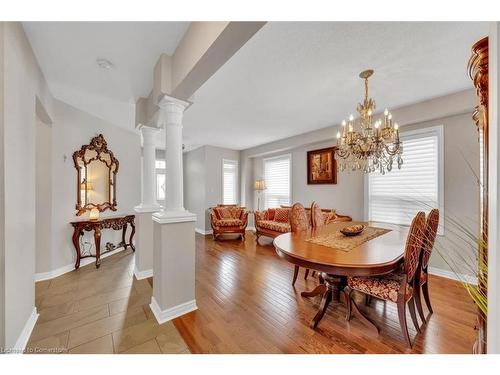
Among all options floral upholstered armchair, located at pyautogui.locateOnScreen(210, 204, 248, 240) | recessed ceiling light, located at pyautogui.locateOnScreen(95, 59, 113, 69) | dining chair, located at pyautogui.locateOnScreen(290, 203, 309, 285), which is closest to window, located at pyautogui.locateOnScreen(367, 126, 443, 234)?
dining chair, located at pyautogui.locateOnScreen(290, 203, 309, 285)

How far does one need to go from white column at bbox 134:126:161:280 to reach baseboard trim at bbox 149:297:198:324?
2.72ft

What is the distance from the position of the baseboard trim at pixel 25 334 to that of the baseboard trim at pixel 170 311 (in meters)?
0.89

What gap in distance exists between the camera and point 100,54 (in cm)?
183

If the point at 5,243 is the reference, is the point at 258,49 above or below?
above

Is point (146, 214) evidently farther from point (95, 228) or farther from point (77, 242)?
point (77, 242)

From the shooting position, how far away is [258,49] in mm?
1780

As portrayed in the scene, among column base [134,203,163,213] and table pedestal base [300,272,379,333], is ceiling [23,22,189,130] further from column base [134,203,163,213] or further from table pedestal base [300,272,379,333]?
table pedestal base [300,272,379,333]

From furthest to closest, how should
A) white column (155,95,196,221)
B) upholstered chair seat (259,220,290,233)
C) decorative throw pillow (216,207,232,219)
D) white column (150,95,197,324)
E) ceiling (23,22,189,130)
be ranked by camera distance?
decorative throw pillow (216,207,232,219)
upholstered chair seat (259,220,290,233)
white column (155,95,196,221)
white column (150,95,197,324)
ceiling (23,22,189,130)

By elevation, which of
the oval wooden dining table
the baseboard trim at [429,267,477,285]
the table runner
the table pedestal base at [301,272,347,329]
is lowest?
the baseboard trim at [429,267,477,285]

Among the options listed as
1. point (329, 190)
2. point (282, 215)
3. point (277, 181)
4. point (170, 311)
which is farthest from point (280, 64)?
point (277, 181)

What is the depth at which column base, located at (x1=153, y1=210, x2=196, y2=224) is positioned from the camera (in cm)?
189

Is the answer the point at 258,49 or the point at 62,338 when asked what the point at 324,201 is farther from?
the point at 62,338
